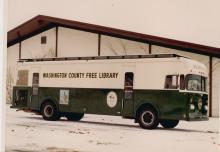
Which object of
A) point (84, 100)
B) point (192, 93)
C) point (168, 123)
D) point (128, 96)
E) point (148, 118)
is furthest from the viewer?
point (84, 100)

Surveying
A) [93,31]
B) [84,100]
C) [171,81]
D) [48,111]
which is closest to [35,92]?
[48,111]

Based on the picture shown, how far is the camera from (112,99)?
21.8ft

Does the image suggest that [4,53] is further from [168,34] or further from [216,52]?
[216,52]

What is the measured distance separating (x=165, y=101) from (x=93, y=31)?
1561 mm

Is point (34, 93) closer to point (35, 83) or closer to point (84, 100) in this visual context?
point (35, 83)

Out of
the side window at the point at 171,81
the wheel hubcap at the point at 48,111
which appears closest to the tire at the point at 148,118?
the side window at the point at 171,81

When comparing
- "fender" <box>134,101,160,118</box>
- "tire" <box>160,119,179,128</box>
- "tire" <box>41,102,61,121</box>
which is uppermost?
"fender" <box>134,101,160,118</box>

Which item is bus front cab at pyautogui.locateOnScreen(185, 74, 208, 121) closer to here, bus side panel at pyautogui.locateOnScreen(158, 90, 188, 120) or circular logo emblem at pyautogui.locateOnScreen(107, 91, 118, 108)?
bus side panel at pyautogui.locateOnScreen(158, 90, 188, 120)

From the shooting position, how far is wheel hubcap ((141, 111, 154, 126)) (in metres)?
6.42

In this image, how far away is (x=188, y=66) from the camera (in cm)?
620

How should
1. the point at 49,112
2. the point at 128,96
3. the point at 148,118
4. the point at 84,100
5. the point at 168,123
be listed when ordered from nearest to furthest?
1. the point at 168,123
2. the point at 148,118
3. the point at 128,96
4. the point at 84,100
5. the point at 49,112

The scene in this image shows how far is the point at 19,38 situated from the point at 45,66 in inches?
25.7

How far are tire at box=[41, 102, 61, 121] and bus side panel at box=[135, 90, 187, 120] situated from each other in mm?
1462

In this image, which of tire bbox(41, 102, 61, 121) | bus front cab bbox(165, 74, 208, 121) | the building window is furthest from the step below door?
the building window
